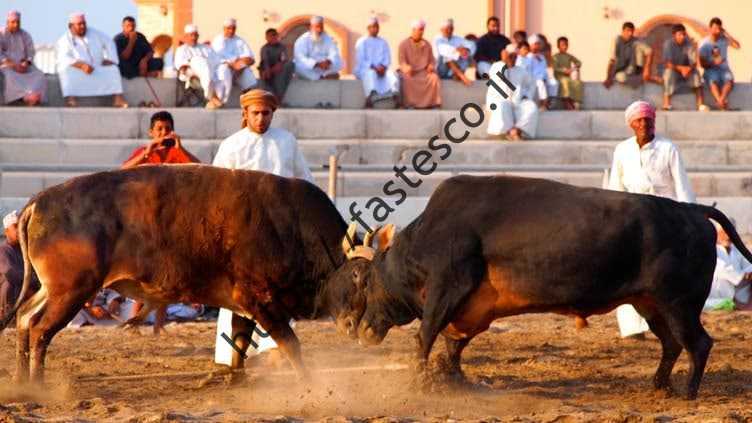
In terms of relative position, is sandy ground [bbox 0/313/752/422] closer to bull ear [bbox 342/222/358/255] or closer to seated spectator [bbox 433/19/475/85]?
bull ear [bbox 342/222/358/255]

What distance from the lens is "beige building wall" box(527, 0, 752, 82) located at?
3083cm

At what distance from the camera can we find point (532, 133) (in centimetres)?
2114

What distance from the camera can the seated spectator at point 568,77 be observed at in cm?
2239

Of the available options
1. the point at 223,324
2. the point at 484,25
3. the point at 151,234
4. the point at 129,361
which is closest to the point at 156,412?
the point at 151,234

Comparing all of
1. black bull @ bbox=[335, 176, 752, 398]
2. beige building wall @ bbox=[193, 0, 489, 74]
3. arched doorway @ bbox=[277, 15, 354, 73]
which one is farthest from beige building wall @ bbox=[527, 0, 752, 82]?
black bull @ bbox=[335, 176, 752, 398]

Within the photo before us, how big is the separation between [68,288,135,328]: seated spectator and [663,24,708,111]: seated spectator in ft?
35.2

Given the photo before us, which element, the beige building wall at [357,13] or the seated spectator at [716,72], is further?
the beige building wall at [357,13]

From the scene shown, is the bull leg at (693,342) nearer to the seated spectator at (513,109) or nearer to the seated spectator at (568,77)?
the seated spectator at (513,109)

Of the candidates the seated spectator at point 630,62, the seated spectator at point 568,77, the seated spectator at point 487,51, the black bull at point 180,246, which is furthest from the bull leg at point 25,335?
the seated spectator at point 630,62

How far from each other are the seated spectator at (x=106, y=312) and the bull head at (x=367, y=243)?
4.00 meters

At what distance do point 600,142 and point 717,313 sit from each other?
22.1 feet

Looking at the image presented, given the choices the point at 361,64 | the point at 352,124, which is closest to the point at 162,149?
the point at 352,124

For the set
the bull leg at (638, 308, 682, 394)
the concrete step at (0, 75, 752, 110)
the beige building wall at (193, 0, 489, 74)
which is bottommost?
the bull leg at (638, 308, 682, 394)

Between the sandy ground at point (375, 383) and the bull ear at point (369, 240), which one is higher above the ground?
the bull ear at point (369, 240)
